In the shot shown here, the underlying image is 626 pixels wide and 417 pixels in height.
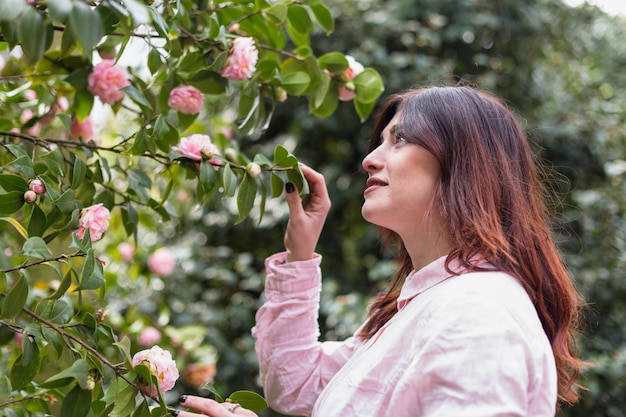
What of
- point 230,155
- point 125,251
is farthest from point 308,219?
point 125,251

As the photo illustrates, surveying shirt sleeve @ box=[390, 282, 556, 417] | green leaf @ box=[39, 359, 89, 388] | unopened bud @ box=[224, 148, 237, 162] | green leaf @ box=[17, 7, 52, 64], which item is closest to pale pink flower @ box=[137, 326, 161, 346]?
unopened bud @ box=[224, 148, 237, 162]

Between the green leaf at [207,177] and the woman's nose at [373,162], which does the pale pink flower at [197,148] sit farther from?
the woman's nose at [373,162]

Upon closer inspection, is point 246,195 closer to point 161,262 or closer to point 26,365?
point 26,365

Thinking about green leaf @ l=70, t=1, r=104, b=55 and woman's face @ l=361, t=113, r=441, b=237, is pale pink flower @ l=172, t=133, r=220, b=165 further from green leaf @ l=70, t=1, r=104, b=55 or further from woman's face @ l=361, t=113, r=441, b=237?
green leaf @ l=70, t=1, r=104, b=55

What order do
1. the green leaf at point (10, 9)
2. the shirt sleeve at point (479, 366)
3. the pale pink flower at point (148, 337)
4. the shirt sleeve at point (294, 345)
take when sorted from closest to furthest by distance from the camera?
the green leaf at point (10, 9), the shirt sleeve at point (479, 366), the shirt sleeve at point (294, 345), the pale pink flower at point (148, 337)

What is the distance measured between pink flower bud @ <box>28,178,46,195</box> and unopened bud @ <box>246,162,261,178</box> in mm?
296

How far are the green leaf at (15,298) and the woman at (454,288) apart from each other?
9.4 inches

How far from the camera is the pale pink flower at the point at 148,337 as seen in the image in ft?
6.34

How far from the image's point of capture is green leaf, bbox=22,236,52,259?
2.77ft

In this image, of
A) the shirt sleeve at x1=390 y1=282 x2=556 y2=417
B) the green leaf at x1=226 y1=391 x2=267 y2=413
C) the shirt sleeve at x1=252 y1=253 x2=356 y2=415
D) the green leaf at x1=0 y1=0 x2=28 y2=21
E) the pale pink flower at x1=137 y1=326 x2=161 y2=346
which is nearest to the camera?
the green leaf at x1=0 y1=0 x2=28 y2=21

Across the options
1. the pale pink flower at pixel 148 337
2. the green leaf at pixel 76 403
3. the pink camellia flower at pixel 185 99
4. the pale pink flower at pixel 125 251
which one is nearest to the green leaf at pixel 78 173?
the pink camellia flower at pixel 185 99

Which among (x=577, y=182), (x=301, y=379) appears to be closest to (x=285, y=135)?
(x=577, y=182)

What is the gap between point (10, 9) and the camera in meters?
0.62

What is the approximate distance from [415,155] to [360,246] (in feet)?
4.80
